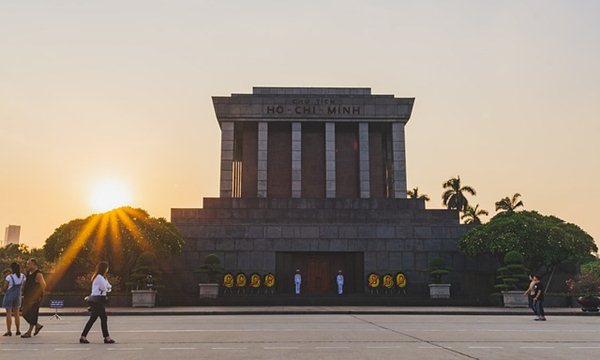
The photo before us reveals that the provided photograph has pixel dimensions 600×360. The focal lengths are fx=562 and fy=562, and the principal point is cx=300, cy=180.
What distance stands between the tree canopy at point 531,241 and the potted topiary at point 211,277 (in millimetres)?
15938

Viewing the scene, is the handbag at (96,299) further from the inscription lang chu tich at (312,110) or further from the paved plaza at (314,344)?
the inscription lang chu tich at (312,110)

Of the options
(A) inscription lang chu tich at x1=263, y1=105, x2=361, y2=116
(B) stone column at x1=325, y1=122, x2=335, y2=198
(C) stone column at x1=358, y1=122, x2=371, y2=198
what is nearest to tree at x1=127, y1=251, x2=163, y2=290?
(B) stone column at x1=325, y1=122, x2=335, y2=198

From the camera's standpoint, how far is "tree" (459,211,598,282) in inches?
1366

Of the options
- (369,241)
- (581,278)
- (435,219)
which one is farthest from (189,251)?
(581,278)

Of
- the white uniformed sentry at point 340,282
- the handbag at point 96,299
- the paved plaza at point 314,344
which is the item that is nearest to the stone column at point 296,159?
the white uniformed sentry at point 340,282

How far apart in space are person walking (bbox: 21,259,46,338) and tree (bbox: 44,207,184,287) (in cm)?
1784

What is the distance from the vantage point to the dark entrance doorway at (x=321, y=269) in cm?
3922

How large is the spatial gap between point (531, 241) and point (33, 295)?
29.0 metres

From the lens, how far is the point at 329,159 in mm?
50250

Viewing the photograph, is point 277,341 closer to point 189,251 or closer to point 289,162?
point 189,251

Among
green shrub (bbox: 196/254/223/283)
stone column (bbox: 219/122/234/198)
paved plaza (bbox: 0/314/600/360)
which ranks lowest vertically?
paved plaza (bbox: 0/314/600/360)

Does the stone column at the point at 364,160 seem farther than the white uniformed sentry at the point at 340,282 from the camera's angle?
Yes

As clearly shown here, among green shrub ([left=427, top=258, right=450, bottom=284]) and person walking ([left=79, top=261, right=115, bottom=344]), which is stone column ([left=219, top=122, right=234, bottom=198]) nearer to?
green shrub ([left=427, top=258, right=450, bottom=284])

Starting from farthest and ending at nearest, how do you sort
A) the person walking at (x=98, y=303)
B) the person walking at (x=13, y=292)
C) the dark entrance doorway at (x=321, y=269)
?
the dark entrance doorway at (x=321, y=269) < the person walking at (x=13, y=292) < the person walking at (x=98, y=303)
